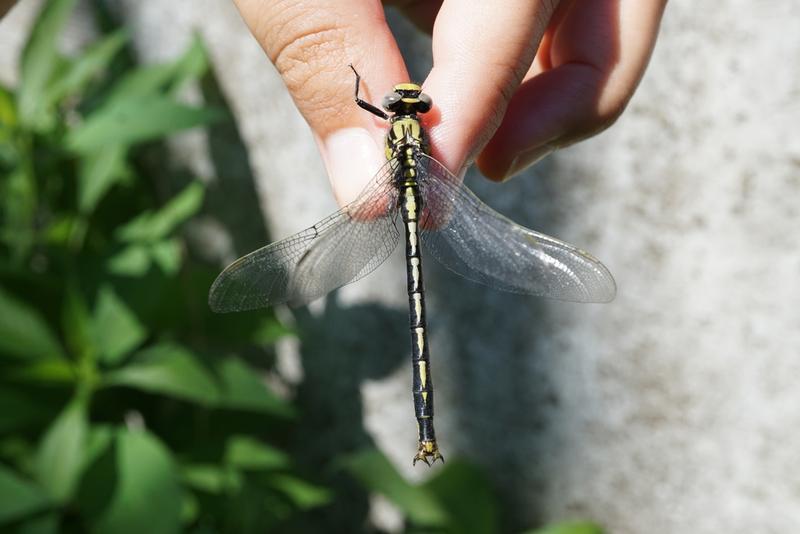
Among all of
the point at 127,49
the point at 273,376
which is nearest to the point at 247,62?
the point at 127,49

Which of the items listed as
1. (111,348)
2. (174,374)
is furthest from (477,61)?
(111,348)

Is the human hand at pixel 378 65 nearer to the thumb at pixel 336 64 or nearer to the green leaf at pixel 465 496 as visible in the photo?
the thumb at pixel 336 64

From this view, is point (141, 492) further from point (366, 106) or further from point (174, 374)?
point (366, 106)

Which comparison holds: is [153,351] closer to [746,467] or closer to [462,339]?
[462,339]

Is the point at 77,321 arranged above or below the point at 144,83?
below

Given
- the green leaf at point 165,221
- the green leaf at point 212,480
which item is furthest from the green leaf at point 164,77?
the green leaf at point 212,480

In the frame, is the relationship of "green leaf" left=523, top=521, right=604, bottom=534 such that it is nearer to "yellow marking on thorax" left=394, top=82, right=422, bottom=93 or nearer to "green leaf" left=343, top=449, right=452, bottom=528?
"green leaf" left=343, top=449, right=452, bottom=528
